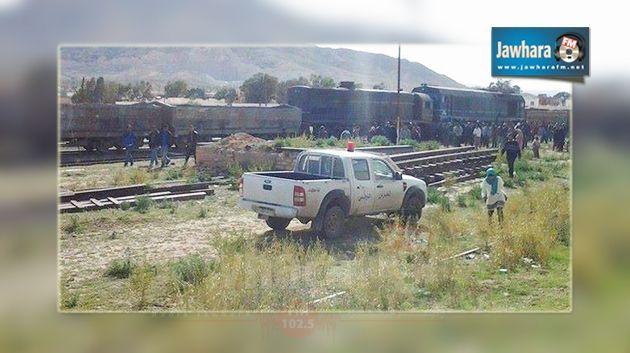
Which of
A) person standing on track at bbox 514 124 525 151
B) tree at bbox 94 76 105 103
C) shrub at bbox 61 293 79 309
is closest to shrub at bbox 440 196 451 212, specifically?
person standing on track at bbox 514 124 525 151

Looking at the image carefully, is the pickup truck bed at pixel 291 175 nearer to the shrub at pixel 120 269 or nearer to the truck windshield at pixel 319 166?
the truck windshield at pixel 319 166

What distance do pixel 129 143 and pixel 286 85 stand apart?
3.16ft

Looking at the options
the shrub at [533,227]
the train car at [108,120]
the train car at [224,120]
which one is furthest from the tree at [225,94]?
the shrub at [533,227]

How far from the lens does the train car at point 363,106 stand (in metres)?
4.12

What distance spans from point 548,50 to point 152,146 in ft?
7.43

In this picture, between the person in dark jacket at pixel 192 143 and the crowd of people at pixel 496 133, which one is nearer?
the crowd of people at pixel 496 133

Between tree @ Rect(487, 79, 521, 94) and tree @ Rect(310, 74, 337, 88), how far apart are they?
87 centimetres

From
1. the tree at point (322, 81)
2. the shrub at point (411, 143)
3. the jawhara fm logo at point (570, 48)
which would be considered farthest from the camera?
the shrub at point (411, 143)

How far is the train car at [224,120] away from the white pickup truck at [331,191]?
0.85 ft

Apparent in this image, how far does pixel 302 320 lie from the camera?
4059 mm

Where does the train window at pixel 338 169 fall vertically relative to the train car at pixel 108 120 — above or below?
below

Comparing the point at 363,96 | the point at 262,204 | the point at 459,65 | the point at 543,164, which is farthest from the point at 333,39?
the point at 543,164

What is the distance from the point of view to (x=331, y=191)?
4.21 m

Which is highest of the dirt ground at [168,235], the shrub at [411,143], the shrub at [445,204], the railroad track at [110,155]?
the shrub at [411,143]
